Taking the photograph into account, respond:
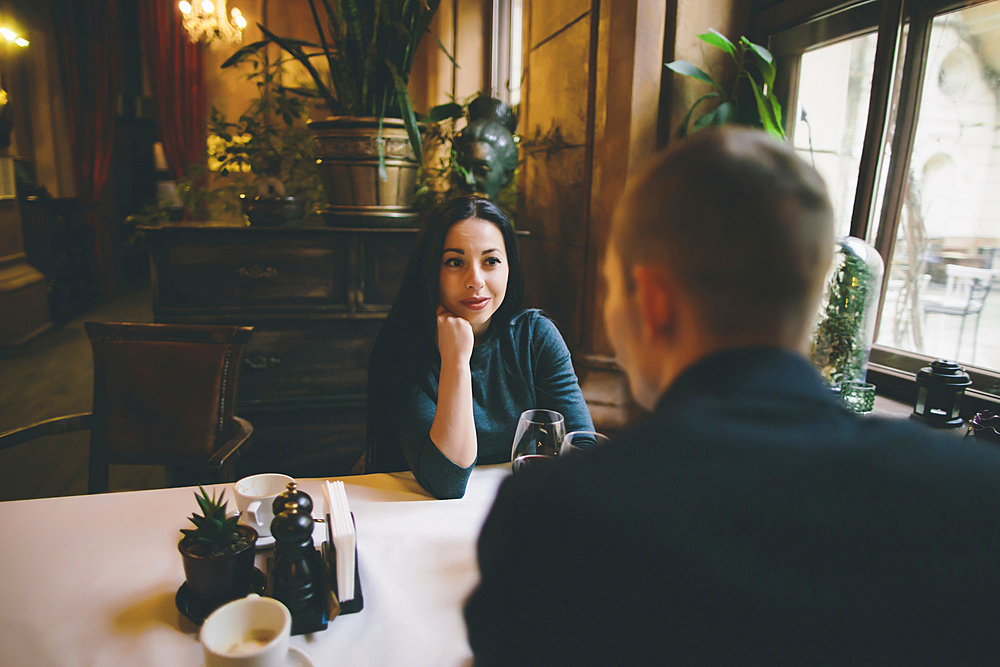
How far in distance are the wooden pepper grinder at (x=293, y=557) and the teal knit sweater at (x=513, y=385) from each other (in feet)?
1.76

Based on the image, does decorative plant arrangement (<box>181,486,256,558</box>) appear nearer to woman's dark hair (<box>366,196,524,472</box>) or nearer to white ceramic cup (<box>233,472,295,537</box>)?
white ceramic cup (<box>233,472,295,537</box>)

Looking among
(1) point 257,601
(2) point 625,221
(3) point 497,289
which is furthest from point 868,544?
(3) point 497,289

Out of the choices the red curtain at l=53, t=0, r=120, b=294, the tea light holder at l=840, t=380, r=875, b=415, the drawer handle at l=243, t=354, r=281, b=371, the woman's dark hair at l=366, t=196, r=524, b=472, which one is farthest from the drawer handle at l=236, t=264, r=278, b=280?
the red curtain at l=53, t=0, r=120, b=294

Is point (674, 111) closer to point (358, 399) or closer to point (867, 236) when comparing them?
point (867, 236)

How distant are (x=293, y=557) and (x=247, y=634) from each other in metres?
0.12

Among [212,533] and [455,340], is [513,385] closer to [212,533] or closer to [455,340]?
[455,340]

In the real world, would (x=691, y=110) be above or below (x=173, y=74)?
below

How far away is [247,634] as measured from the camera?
69 centimetres

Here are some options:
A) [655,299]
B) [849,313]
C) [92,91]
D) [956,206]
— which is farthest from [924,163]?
[92,91]

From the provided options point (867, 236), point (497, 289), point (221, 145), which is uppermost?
point (221, 145)

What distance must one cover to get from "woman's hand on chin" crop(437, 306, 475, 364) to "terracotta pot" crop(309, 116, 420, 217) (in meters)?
1.11

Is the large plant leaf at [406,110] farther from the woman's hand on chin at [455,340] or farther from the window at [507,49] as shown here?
the window at [507,49]

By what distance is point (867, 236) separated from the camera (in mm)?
1570

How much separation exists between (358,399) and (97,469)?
3.30 ft
